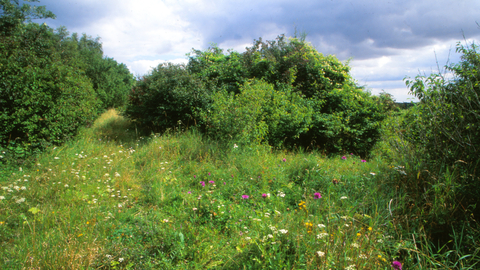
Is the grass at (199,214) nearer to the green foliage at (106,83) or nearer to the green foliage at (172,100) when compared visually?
the green foliage at (172,100)

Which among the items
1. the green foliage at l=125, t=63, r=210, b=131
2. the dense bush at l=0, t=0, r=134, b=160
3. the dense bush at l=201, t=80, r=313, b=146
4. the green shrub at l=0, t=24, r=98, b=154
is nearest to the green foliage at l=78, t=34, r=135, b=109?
the green foliage at l=125, t=63, r=210, b=131

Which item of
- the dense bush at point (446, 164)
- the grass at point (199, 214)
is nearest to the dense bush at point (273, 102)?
the grass at point (199, 214)

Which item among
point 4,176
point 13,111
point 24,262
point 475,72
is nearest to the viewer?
point 24,262

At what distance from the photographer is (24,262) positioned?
7.63 ft

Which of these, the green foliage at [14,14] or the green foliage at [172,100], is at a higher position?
the green foliage at [14,14]

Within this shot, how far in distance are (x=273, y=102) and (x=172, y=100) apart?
12.1 ft

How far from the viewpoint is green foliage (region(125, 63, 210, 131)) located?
8.76m

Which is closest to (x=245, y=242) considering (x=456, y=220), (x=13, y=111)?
(x=456, y=220)

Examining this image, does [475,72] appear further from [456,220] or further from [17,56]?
[17,56]

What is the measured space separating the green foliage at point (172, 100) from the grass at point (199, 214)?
2864 millimetres

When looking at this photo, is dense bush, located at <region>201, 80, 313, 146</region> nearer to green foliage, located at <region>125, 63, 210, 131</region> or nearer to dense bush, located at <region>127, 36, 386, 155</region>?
dense bush, located at <region>127, 36, 386, 155</region>

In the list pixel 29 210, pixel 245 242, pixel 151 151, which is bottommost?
pixel 245 242

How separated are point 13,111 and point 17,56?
198cm

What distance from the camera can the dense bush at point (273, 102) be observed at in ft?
23.4
